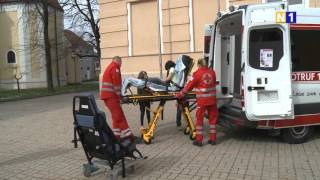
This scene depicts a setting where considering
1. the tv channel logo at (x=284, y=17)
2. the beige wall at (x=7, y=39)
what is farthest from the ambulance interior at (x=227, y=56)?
the beige wall at (x=7, y=39)

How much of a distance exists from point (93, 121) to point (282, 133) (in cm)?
416

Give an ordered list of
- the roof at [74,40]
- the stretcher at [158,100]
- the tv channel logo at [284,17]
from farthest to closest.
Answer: the roof at [74,40]
the stretcher at [158,100]
the tv channel logo at [284,17]

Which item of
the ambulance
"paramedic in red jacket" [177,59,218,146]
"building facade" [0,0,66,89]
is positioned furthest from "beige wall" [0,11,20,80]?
the ambulance

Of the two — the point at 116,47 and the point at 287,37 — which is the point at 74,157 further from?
the point at 116,47

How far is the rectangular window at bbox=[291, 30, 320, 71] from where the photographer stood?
9.12 meters

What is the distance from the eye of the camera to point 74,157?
29.3 ft

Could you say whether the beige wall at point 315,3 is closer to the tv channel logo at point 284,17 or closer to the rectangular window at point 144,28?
the rectangular window at point 144,28

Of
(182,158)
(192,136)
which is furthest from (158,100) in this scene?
(182,158)

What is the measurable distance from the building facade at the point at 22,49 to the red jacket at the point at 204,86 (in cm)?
3982

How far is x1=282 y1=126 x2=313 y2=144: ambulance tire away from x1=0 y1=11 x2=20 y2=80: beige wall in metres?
44.0

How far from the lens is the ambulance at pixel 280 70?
8.77m

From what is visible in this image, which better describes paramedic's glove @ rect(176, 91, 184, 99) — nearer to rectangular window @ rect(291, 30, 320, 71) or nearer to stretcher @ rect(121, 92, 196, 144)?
Result: stretcher @ rect(121, 92, 196, 144)

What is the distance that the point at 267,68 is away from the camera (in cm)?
882

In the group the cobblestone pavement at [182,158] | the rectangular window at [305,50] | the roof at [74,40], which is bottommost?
the cobblestone pavement at [182,158]
